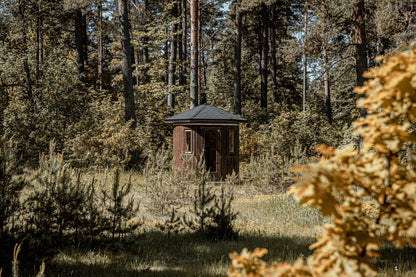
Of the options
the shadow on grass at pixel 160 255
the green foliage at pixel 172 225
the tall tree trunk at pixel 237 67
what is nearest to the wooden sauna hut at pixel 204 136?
the green foliage at pixel 172 225

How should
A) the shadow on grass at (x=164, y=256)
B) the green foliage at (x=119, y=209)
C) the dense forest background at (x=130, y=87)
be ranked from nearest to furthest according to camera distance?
the shadow on grass at (x=164, y=256), the green foliage at (x=119, y=209), the dense forest background at (x=130, y=87)

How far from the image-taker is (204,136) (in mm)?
11898

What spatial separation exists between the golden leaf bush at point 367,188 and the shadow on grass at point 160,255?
6.88ft

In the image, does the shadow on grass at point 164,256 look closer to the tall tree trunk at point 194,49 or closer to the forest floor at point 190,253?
the forest floor at point 190,253

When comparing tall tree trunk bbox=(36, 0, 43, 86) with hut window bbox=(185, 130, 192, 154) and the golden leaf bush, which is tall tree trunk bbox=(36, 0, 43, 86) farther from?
the golden leaf bush

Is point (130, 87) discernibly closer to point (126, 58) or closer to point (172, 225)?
point (126, 58)

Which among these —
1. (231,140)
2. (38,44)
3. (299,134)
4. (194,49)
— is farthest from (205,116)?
(38,44)

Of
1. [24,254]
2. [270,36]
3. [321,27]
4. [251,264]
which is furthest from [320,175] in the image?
[270,36]

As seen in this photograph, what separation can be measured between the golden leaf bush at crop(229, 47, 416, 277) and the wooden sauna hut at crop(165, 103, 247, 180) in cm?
968

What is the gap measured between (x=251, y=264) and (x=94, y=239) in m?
3.30

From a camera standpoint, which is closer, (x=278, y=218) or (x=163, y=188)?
(x=278, y=218)

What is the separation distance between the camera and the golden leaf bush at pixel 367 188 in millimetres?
1546

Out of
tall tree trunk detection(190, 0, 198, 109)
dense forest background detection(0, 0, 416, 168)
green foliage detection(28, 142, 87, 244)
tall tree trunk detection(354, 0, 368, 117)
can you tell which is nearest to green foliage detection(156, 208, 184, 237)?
green foliage detection(28, 142, 87, 244)

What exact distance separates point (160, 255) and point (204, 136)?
784 cm
